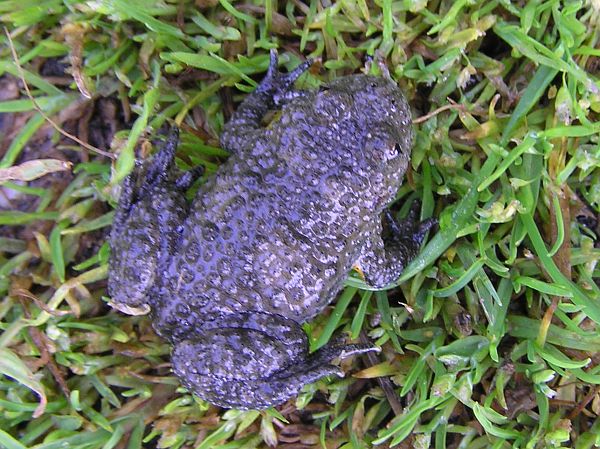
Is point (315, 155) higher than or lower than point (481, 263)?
higher

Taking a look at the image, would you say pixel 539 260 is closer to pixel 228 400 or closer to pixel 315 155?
pixel 315 155

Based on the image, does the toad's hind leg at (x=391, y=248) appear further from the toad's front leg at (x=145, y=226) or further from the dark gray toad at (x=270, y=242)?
the toad's front leg at (x=145, y=226)

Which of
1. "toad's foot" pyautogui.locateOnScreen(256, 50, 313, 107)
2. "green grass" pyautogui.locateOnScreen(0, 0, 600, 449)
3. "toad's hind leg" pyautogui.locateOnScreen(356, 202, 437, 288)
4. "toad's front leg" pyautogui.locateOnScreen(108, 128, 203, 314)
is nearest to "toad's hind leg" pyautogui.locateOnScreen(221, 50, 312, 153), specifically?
"toad's foot" pyautogui.locateOnScreen(256, 50, 313, 107)

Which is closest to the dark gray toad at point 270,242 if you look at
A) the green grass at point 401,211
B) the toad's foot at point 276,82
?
the toad's foot at point 276,82

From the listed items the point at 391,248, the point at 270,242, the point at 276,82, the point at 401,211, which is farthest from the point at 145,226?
the point at 401,211

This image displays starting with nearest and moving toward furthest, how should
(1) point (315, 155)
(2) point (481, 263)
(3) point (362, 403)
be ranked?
(1) point (315, 155) < (2) point (481, 263) < (3) point (362, 403)

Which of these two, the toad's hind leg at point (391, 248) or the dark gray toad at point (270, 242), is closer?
the dark gray toad at point (270, 242)

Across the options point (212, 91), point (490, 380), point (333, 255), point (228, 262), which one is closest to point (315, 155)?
point (333, 255)
